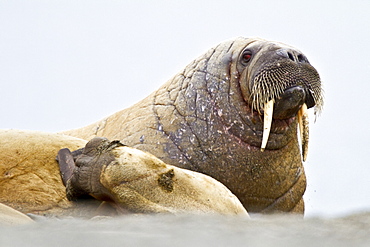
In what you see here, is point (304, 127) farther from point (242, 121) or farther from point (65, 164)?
point (65, 164)

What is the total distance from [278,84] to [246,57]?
0.74 metres

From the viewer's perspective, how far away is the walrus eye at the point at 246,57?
8250mm

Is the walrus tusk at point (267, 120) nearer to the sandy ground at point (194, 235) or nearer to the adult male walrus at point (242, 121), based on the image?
the adult male walrus at point (242, 121)

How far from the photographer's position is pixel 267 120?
782cm

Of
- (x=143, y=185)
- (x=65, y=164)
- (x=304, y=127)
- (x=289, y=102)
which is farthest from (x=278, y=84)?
(x=143, y=185)

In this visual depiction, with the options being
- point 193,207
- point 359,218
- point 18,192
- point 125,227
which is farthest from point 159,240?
point 18,192

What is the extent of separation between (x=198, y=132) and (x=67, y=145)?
2.01 meters

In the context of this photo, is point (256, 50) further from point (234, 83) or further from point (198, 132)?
point (198, 132)

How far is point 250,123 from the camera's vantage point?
8.20 metres

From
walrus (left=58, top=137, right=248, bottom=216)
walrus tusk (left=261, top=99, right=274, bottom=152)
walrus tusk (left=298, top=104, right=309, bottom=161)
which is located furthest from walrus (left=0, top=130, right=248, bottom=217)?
walrus tusk (left=298, top=104, right=309, bottom=161)

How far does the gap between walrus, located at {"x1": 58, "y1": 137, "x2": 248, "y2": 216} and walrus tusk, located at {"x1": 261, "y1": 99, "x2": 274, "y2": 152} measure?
2335 millimetres

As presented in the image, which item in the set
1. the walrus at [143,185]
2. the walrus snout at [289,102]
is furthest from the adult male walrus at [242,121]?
the walrus at [143,185]

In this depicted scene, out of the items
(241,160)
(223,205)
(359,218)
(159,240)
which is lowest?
(241,160)

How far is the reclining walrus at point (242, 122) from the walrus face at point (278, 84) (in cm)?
1
